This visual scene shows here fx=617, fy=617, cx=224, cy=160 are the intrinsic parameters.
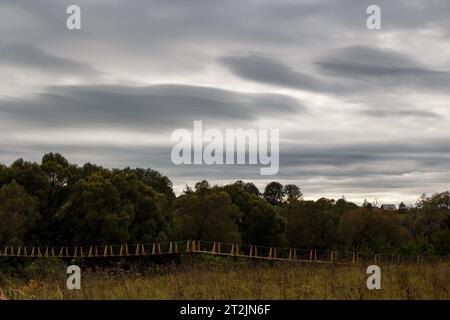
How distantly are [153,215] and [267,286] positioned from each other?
64.6m

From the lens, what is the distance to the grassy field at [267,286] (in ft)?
38.4

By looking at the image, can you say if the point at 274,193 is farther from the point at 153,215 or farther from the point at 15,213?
the point at 15,213

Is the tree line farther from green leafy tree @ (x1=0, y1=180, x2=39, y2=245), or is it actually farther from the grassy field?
the grassy field

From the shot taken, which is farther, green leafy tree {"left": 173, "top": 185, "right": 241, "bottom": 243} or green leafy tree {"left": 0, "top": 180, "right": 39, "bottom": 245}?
green leafy tree {"left": 173, "top": 185, "right": 241, "bottom": 243}

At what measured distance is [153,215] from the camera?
76.8 metres

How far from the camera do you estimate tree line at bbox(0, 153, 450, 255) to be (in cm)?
7262

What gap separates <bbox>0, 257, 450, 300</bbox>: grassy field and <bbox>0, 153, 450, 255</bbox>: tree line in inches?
1738

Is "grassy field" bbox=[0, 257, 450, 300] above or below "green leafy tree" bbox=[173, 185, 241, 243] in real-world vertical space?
below

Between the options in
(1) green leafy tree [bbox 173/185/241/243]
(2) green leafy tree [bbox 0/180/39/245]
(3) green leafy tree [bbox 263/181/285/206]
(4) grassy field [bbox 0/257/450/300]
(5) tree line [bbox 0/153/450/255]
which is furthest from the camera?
(3) green leafy tree [bbox 263/181/285/206]

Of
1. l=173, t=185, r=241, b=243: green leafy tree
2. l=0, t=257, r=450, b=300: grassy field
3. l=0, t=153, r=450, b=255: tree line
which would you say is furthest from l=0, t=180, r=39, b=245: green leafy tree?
l=0, t=257, r=450, b=300: grassy field

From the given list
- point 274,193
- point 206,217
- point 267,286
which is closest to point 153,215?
point 206,217

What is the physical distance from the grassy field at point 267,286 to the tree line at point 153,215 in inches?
1738
